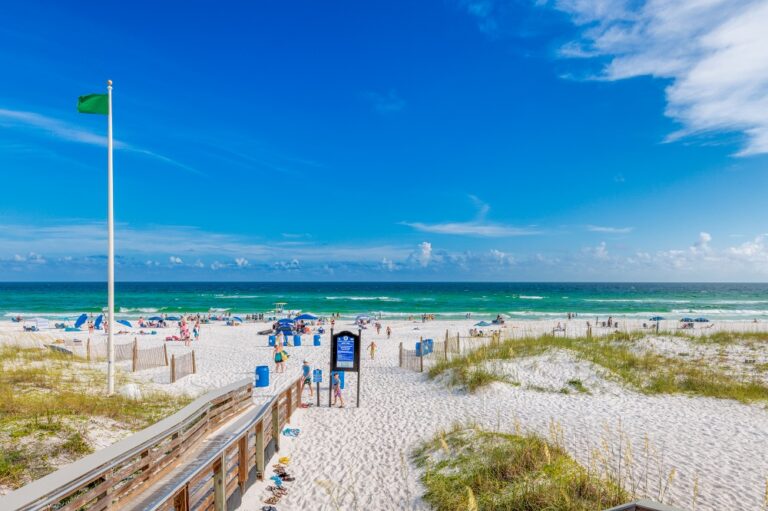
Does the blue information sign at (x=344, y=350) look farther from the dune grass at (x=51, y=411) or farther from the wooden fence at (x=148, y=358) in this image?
the wooden fence at (x=148, y=358)

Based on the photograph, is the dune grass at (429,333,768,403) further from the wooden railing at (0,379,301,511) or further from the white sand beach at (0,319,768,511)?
the wooden railing at (0,379,301,511)

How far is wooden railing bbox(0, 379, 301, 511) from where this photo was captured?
3.85 meters

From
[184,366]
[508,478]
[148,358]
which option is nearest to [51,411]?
[508,478]

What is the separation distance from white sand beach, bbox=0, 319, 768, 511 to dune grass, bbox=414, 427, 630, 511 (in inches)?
21.2

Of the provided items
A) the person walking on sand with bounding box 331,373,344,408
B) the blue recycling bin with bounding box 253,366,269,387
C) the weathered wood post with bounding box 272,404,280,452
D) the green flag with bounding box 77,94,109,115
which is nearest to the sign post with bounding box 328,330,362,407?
the person walking on sand with bounding box 331,373,344,408

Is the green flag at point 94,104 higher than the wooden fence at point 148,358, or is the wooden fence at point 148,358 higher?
the green flag at point 94,104

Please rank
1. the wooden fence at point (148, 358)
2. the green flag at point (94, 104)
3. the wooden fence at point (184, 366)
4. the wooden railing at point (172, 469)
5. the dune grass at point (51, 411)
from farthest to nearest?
the wooden fence at point (148, 358)
the wooden fence at point (184, 366)
the green flag at point (94, 104)
the dune grass at point (51, 411)
the wooden railing at point (172, 469)

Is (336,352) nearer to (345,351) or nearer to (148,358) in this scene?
(345,351)

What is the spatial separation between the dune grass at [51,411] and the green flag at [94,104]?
298 inches

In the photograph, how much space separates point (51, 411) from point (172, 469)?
5.15 m

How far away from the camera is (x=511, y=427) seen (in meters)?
11.4

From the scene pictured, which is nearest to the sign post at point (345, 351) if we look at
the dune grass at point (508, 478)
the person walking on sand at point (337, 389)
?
the person walking on sand at point (337, 389)

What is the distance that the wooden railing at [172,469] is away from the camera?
3850 millimetres

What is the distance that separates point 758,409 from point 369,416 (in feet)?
38.0
